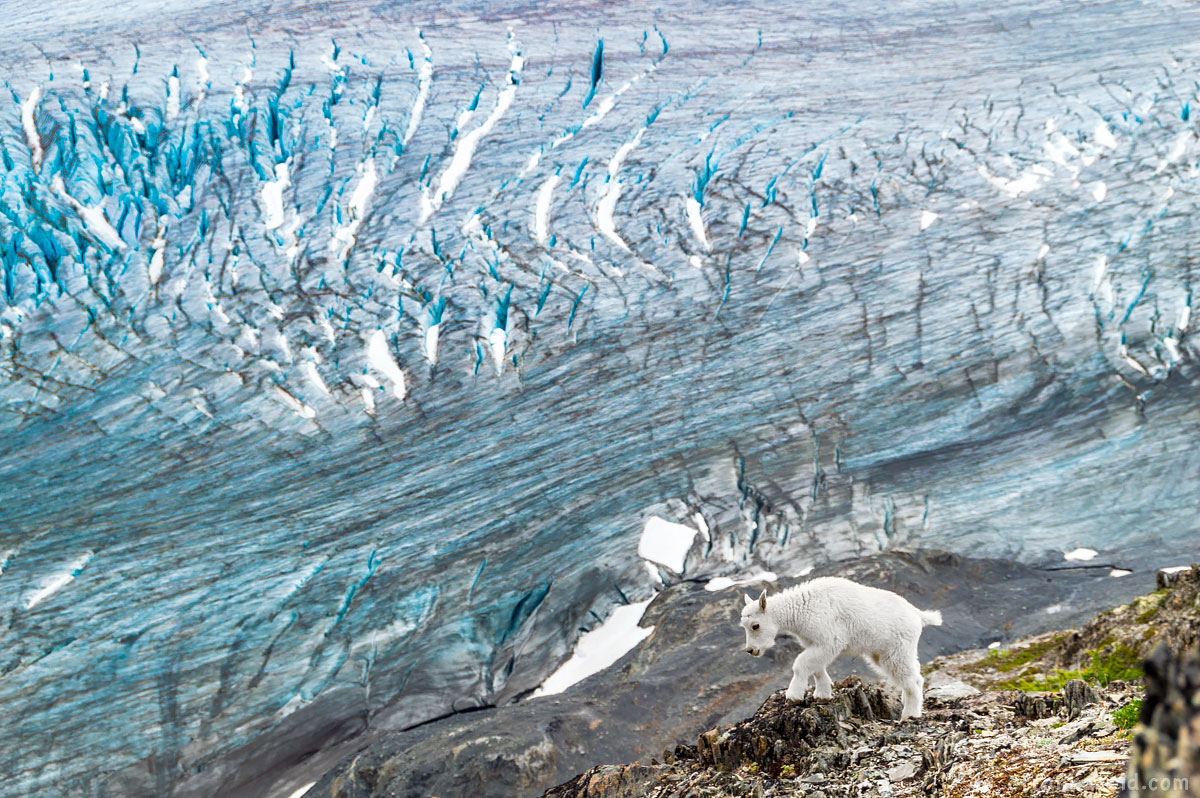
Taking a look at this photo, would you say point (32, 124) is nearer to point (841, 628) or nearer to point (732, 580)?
point (732, 580)

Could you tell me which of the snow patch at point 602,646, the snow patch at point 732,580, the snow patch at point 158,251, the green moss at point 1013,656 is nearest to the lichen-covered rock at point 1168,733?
the green moss at point 1013,656

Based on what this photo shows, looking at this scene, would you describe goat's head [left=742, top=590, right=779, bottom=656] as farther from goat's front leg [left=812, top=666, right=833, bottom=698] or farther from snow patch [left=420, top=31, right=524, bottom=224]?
snow patch [left=420, top=31, right=524, bottom=224]

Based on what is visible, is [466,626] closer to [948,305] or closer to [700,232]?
[700,232]

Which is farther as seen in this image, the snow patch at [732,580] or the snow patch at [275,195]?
the snow patch at [275,195]

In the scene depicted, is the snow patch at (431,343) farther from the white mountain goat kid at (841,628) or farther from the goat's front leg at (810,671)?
the goat's front leg at (810,671)

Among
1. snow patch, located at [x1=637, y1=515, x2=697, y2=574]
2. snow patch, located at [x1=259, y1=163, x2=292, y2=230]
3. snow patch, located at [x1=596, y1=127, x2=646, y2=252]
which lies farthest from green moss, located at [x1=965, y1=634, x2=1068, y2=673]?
snow patch, located at [x1=259, y1=163, x2=292, y2=230]

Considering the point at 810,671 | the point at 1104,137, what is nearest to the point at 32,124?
the point at 810,671

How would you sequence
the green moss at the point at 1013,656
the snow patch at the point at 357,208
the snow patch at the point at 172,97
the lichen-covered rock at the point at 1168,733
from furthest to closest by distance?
the snow patch at the point at 172,97 < the snow patch at the point at 357,208 < the green moss at the point at 1013,656 < the lichen-covered rock at the point at 1168,733
